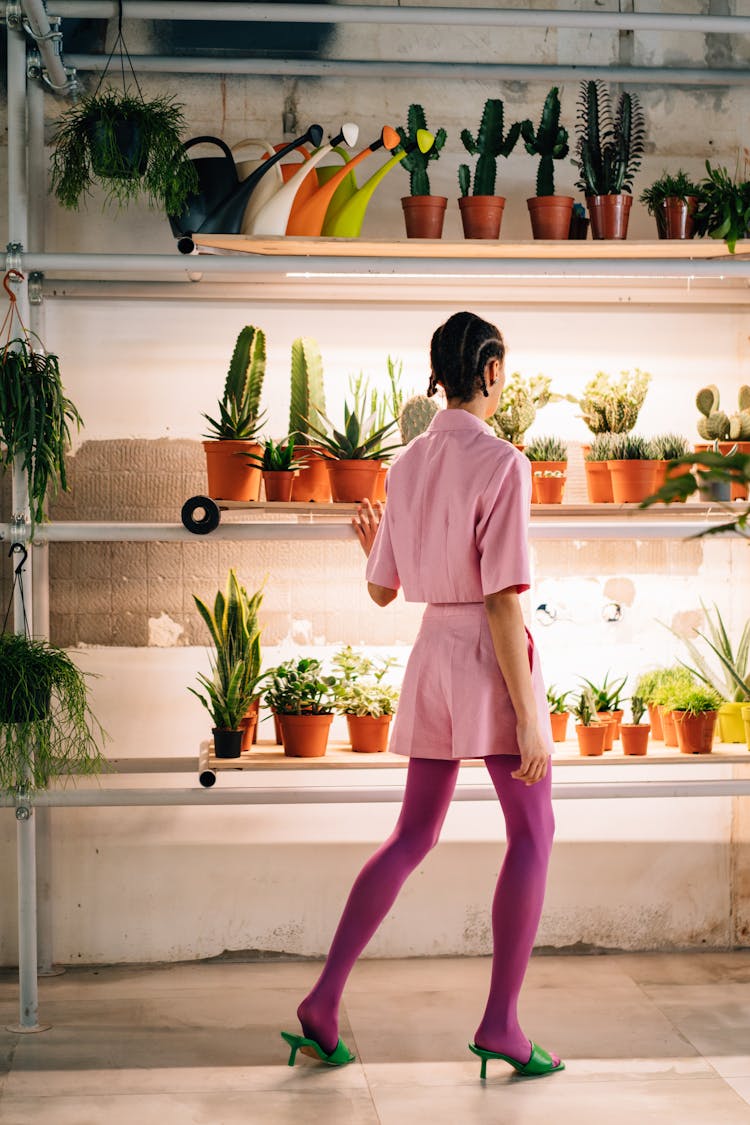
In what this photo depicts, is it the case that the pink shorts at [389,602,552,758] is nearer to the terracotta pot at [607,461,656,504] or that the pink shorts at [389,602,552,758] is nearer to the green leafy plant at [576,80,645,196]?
the terracotta pot at [607,461,656,504]

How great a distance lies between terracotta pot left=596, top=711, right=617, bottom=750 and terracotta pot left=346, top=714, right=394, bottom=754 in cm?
61

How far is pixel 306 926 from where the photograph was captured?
156 inches

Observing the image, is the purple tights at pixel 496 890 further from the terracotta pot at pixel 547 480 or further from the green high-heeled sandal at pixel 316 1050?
the terracotta pot at pixel 547 480

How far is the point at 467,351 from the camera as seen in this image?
2996 mm

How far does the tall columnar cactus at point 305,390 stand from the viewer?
3.56m

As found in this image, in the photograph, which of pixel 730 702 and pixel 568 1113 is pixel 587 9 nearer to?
pixel 730 702

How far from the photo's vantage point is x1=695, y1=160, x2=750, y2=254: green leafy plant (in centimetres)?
350

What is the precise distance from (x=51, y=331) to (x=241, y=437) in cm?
84

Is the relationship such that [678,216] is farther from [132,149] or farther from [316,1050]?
[316,1050]

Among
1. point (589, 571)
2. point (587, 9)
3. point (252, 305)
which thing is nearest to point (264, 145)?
point (252, 305)

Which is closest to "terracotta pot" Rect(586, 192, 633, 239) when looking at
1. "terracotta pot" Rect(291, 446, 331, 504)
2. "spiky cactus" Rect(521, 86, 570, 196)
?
"spiky cactus" Rect(521, 86, 570, 196)

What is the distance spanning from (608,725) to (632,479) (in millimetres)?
696

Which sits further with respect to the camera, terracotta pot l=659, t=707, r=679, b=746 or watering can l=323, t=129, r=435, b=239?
terracotta pot l=659, t=707, r=679, b=746

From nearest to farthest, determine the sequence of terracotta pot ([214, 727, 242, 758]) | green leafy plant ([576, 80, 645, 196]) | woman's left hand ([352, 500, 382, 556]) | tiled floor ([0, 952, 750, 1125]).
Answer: tiled floor ([0, 952, 750, 1125])
woman's left hand ([352, 500, 382, 556])
terracotta pot ([214, 727, 242, 758])
green leafy plant ([576, 80, 645, 196])
